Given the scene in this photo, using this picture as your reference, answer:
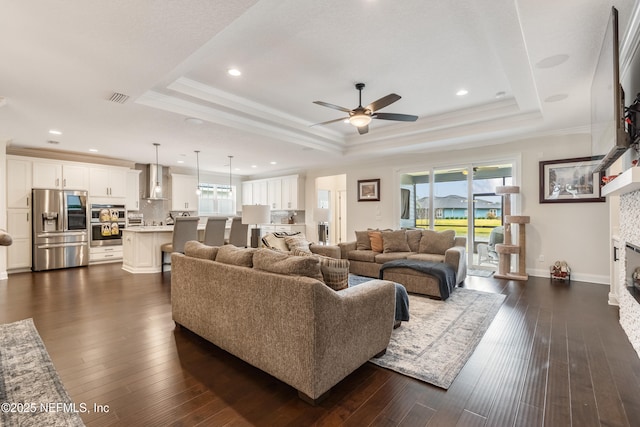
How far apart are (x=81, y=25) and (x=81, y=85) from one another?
4.11 feet

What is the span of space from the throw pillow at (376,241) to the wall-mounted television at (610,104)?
3327 millimetres

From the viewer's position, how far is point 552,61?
287 centimetres

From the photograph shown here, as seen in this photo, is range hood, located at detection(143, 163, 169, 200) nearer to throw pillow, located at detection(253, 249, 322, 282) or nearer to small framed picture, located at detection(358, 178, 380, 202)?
small framed picture, located at detection(358, 178, 380, 202)

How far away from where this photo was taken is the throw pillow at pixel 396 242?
5.41 m

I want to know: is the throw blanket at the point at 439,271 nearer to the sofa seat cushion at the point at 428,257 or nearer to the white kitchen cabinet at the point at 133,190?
the sofa seat cushion at the point at 428,257

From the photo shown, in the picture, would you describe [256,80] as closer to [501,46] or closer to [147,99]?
[147,99]

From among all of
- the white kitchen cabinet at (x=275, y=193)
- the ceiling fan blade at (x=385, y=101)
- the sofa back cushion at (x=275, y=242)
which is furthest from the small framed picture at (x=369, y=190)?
the ceiling fan blade at (x=385, y=101)

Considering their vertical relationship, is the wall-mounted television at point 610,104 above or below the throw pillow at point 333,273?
above

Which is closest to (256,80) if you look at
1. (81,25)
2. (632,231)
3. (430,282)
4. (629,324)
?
(81,25)

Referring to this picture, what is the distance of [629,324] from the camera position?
2762 millimetres

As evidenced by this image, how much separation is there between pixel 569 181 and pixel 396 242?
3.14 m

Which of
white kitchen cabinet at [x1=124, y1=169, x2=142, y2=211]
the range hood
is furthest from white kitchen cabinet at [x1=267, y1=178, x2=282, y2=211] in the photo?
white kitchen cabinet at [x1=124, y1=169, x2=142, y2=211]

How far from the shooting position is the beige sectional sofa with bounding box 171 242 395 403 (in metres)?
1.82

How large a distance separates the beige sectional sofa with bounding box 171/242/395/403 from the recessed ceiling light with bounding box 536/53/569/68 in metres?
2.66
